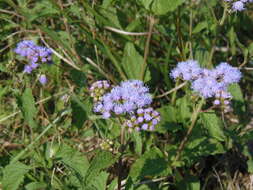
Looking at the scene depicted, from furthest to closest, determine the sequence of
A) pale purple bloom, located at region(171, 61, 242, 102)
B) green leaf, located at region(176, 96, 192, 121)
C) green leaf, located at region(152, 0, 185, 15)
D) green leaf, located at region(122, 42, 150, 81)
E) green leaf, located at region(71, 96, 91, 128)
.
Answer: green leaf, located at region(122, 42, 150, 81) → green leaf, located at region(176, 96, 192, 121) → green leaf, located at region(71, 96, 91, 128) → green leaf, located at region(152, 0, 185, 15) → pale purple bloom, located at region(171, 61, 242, 102)

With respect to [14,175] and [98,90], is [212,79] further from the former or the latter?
[14,175]

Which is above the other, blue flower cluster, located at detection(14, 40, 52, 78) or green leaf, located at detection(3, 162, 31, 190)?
blue flower cluster, located at detection(14, 40, 52, 78)

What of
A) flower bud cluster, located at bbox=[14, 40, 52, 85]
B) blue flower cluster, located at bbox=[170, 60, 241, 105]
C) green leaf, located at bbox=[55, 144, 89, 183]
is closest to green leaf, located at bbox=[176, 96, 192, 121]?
blue flower cluster, located at bbox=[170, 60, 241, 105]

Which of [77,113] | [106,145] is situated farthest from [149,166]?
[77,113]

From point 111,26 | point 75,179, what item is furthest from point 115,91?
point 111,26

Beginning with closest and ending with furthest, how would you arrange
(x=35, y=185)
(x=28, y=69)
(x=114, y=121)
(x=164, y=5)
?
(x=164, y=5), (x=35, y=185), (x=28, y=69), (x=114, y=121)

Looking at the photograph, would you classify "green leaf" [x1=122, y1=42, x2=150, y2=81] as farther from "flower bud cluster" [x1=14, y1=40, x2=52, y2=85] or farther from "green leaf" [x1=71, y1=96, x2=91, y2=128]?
"flower bud cluster" [x1=14, y1=40, x2=52, y2=85]

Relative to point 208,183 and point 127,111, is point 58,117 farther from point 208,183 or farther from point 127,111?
point 208,183
